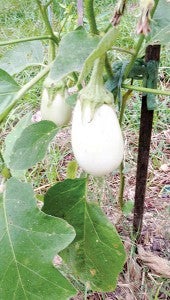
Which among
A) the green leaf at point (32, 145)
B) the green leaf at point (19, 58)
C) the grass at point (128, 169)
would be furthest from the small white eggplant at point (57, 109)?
the grass at point (128, 169)

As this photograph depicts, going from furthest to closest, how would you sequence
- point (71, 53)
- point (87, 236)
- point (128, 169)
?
point (128, 169)
point (87, 236)
point (71, 53)

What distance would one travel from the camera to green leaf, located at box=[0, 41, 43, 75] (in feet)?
2.51

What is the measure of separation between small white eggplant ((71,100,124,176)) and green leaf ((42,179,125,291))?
18 centimetres

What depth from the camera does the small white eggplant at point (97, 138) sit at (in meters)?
0.54

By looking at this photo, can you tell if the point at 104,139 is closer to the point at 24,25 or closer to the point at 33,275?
the point at 33,275

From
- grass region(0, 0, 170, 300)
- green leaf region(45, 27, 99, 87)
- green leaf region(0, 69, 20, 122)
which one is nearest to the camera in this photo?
green leaf region(45, 27, 99, 87)

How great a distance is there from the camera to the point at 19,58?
0.77 m

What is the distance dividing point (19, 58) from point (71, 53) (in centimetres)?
28

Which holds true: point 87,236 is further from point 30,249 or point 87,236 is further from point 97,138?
point 97,138

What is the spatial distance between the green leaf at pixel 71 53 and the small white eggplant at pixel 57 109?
0.44 ft

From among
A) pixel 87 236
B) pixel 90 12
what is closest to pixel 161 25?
pixel 90 12

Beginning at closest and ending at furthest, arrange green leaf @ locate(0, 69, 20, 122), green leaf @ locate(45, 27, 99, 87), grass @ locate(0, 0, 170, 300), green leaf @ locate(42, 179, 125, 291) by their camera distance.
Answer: green leaf @ locate(45, 27, 99, 87) < green leaf @ locate(0, 69, 20, 122) < green leaf @ locate(42, 179, 125, 291) < grass @ locate(0, 0, 170, 300)

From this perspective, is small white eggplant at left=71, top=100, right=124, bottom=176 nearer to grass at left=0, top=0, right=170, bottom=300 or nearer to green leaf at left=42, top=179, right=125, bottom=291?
green leaf at left=42, top=179, right=125, bottom=291

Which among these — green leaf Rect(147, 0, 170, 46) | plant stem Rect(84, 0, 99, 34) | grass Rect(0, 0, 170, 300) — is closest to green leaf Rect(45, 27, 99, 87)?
plant stem Rect(84, 0, 99, 34)
